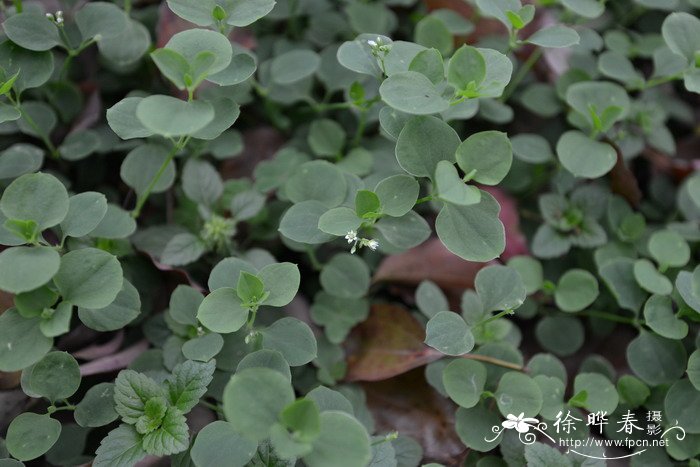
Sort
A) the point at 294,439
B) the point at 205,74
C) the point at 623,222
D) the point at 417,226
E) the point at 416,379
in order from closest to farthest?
the point at 294,439
the point at 205,74
the point at 417,226
the point at 416,379
the point at 623,222

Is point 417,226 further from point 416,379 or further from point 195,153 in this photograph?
point 195,153

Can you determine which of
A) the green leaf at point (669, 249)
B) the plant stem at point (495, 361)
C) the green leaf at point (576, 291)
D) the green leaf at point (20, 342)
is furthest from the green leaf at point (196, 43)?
the green leaf at point (669, 249)

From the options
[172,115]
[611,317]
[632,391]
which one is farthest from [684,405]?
[172,115]

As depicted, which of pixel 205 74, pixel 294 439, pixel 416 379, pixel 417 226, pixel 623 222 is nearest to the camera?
pixel 294 439

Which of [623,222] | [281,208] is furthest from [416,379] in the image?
[623,222]

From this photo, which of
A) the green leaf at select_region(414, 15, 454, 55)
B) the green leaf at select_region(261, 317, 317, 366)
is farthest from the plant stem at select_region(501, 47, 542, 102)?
the green leaf at select_region(261, 317, 317, 366)

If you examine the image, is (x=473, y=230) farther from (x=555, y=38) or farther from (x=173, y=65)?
(x=173, y=65)

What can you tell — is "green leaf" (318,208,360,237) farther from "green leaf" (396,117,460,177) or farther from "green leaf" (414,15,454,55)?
"green leaf" (414,15,454,55)
